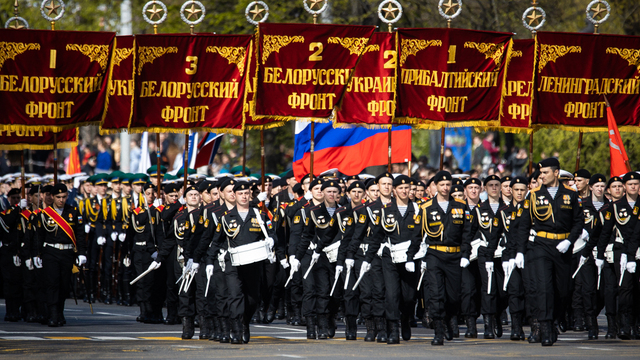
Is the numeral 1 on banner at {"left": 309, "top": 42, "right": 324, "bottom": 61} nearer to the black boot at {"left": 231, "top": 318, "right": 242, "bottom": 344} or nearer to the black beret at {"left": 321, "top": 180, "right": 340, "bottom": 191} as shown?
the black beret at {"left": 321, "top": 180, "right": 340, "bottom": 191}

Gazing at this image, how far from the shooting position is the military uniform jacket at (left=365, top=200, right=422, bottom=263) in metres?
13.4

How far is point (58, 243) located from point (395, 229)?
578 centimetres

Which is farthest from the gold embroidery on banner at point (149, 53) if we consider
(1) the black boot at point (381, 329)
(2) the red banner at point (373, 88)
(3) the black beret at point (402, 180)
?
(1) the black boot at point (381, 329)

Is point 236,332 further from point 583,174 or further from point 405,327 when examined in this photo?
point 583,174

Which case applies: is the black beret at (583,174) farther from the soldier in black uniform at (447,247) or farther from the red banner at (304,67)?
the red banner at (304,67)

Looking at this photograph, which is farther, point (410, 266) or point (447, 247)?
point (447, 247)

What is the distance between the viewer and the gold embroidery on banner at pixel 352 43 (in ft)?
53.9

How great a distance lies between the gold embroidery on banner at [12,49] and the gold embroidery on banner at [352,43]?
15.6 ft

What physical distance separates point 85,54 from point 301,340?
Result: 615 cm

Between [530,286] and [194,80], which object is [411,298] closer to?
[530,286]

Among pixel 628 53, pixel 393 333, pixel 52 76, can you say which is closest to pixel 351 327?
pixel 393 333

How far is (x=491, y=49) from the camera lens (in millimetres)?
16703

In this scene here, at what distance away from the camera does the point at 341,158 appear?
1934 centimetres

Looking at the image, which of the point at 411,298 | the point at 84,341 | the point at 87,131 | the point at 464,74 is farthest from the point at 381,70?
the point at 87,131
